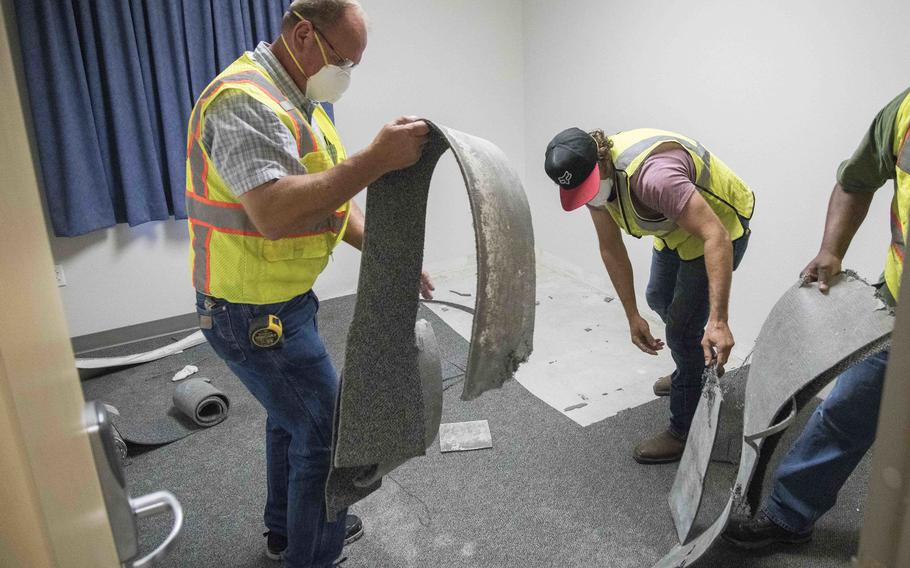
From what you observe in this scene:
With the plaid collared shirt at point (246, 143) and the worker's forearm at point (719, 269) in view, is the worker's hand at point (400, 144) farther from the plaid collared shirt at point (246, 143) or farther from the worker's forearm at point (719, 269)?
the worker's forearm at point (719, 269)

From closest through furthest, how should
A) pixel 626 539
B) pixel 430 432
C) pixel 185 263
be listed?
pixel 430 432 → pixel 626 539 → pixel 185 263

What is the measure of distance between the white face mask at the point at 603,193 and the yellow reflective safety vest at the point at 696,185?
19mm

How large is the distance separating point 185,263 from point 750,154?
263cm

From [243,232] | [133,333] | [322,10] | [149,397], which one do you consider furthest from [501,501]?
[133,333]

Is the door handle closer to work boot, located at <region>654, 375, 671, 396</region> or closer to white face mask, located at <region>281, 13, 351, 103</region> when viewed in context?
Answer: white face mask, located at <region>281, 13, 351, 103</region>

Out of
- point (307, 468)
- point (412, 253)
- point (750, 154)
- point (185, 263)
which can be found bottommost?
point (185, 263)

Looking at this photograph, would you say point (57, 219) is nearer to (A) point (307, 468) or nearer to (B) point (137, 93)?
(B) point (137, 93)

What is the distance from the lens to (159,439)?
2303 mm

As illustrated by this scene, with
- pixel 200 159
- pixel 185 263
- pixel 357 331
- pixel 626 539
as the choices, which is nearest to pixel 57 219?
pixel 185 263

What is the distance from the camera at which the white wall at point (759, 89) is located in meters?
2.10

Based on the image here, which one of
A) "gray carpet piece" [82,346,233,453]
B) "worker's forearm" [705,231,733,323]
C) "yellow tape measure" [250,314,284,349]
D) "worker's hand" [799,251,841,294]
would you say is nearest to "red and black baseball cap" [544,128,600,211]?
"worker's forearm" [705,231,733,323]

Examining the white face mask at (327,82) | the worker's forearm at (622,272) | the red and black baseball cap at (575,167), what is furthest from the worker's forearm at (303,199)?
the worker's forearm at (622,272)

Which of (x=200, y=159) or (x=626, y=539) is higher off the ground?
(x=200, y=159)

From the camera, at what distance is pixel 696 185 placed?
1769 millimetres
